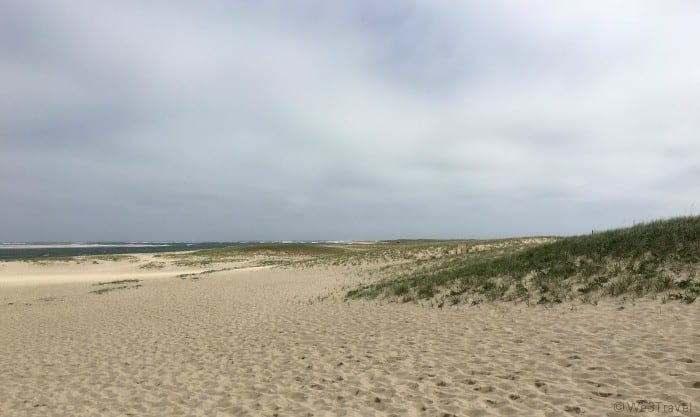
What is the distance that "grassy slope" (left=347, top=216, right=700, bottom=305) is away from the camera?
1323cm

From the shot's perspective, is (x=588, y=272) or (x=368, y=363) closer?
(x=368, y=363)

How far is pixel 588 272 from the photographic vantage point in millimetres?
15352

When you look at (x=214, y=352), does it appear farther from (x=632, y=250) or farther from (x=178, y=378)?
(x=632, y=250)

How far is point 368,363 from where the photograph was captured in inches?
361

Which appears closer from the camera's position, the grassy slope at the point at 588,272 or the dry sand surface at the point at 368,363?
the dry sand surface at the point at 368,363

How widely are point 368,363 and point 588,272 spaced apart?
10.8m

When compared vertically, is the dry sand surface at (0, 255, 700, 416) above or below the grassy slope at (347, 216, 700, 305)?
below

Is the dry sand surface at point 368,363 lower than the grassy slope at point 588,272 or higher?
lower

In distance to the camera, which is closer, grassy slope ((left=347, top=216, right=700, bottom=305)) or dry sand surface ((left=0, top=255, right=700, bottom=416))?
dry sand surface ((left=0, top=255, right=700, bottom=416))

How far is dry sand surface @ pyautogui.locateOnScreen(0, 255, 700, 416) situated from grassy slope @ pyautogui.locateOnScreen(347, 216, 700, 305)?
1.50 m

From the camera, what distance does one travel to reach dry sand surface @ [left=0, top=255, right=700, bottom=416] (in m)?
6.52

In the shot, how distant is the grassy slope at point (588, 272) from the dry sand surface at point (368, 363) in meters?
1.50

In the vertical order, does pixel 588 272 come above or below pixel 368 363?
above

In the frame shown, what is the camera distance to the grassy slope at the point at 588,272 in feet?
43.4
